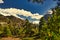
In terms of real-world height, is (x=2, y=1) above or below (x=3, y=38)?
above

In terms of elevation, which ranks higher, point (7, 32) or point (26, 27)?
point (26, 27)

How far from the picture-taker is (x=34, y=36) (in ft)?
28.2

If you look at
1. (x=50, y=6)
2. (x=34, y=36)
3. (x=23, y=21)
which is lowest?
(x=34, y=36)

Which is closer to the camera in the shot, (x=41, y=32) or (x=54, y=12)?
(x=41, y=32)

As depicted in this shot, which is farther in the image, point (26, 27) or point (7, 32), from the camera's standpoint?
point (26, 27)

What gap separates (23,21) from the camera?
28.9 ft

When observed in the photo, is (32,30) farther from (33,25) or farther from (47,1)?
(47,1)

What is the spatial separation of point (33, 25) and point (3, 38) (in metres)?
1.30

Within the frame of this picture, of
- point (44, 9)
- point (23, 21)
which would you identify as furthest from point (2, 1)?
point (44, 9)

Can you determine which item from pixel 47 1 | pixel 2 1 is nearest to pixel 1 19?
pixel 2 1

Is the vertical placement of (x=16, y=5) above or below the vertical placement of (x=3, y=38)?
above

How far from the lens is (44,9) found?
8.77 m

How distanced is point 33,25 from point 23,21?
43 cm

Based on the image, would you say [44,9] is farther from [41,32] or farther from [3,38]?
[3,38]
